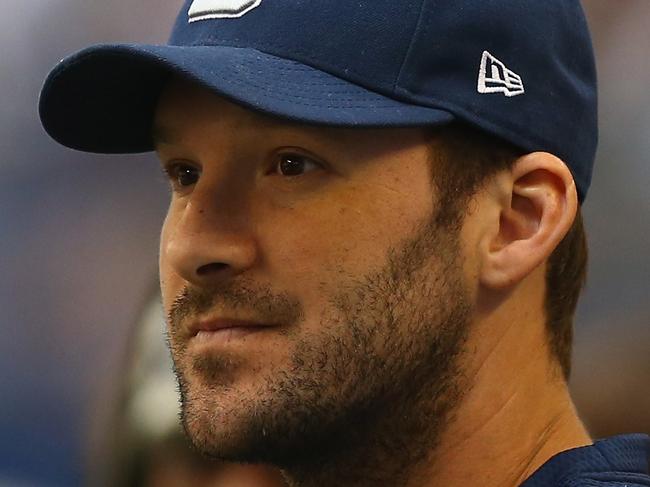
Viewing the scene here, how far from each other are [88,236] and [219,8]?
1347mm

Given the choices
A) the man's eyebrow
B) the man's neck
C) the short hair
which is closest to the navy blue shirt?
the man's neck

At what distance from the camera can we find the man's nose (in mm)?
1028

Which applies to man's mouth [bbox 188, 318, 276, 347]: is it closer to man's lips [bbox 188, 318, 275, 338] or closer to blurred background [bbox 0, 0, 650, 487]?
man's lips [bbox 188, 318, 275, 338]

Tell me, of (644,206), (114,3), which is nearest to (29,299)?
(114,3)

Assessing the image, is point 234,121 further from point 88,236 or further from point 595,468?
point 88,236

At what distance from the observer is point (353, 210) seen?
40.9 inches

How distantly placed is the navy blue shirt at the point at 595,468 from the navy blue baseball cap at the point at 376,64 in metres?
0.29

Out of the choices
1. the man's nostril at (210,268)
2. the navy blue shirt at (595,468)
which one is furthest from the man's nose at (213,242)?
the navy blue shirt at (595,468)

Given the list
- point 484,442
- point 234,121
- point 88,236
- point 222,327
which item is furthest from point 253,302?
point 88,236

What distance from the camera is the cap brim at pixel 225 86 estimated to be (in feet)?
3.26

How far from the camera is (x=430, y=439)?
3.59ft

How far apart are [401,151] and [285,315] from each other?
0.19 m

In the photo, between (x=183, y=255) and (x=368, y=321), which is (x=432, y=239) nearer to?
(x=368, y=321)

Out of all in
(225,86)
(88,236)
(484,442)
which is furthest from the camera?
(88,236)
